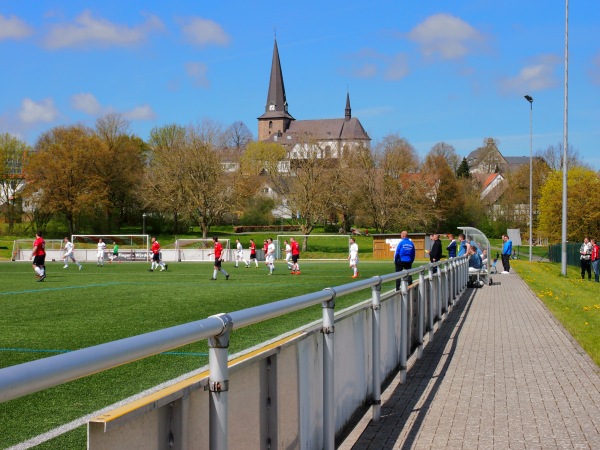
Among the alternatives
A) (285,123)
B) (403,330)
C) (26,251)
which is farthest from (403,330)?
(285,123)

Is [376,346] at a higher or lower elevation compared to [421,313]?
higher

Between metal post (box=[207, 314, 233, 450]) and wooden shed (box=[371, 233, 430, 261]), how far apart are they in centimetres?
5789

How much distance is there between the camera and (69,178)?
78688 millimetres

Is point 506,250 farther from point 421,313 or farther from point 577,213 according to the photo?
point 577,213

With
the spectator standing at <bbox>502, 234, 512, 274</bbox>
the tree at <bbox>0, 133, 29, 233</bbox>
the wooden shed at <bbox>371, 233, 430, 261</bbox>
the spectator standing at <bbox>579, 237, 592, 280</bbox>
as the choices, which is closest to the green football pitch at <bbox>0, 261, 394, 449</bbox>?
the spectator standing at <bbox>502, 234, 512, 274</bbox>

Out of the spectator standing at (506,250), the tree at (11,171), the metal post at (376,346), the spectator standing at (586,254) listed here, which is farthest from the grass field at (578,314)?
the tree at (11,171)

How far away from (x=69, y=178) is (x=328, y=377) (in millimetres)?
76532

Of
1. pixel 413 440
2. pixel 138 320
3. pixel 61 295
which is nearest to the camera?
pixel 413 440

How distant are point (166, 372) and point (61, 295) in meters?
14.5

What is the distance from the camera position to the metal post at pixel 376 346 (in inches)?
289

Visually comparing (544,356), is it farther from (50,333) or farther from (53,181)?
(53,181)

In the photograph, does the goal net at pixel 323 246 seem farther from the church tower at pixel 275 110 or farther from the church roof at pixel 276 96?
the church roof at pixel 276 96

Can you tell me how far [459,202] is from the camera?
102 m

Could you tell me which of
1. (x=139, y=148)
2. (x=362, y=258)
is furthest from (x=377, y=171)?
(x=139, y=148)
